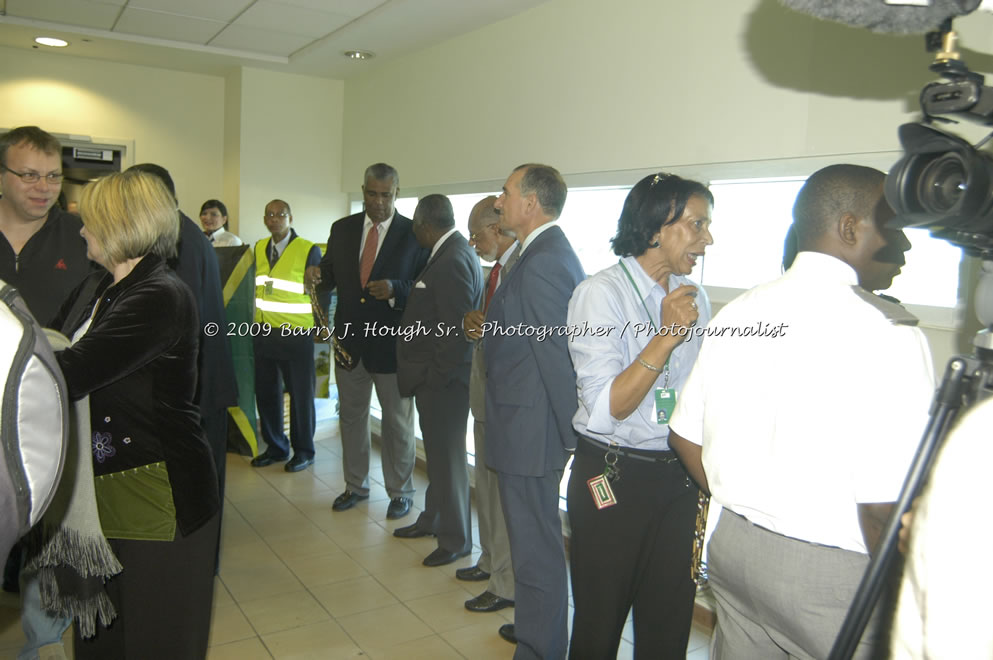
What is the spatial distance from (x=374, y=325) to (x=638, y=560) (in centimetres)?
247

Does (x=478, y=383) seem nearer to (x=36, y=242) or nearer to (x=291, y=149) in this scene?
(x=36, y=242)

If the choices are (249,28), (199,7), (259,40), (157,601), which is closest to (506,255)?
(157,601)

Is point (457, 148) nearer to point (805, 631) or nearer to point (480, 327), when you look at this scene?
point (480, 327)

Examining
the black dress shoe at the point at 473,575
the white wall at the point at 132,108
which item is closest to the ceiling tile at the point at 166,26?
the white wall at the point at 132,108

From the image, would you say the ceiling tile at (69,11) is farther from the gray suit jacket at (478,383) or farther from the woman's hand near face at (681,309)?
the woman's hand near face at (681,309)

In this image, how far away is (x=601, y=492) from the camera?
6.39ft

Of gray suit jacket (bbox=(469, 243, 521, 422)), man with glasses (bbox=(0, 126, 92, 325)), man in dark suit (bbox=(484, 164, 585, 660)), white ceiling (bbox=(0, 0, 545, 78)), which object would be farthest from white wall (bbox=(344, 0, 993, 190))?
man with glasses (bbox=(0, 126, 92, 325))

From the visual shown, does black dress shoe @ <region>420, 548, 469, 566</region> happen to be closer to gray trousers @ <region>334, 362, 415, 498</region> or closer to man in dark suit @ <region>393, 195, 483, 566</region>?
man in dark suit @ <region>393, 195, 483, 566</region>

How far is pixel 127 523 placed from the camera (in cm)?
181

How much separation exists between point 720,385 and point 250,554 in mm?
2873

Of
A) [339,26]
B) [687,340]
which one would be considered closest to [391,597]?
[687,340]

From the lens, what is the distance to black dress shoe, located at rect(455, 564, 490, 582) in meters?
3.36

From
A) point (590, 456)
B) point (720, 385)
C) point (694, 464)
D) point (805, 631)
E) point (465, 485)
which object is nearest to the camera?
point (805, 631)

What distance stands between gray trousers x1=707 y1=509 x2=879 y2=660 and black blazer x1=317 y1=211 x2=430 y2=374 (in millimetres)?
2770
